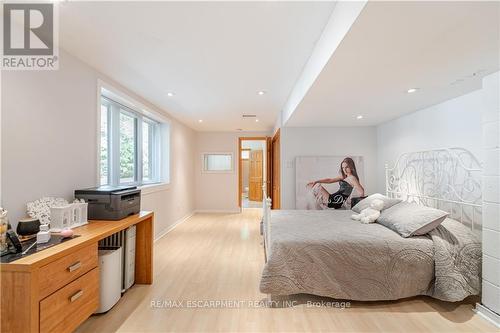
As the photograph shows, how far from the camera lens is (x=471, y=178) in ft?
8.55

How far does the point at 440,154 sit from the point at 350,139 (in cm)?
187

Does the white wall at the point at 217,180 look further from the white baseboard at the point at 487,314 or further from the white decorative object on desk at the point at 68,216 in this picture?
the white baseboard at the point at 487,314

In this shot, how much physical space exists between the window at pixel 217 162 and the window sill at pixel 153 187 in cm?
234

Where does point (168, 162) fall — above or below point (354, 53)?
below

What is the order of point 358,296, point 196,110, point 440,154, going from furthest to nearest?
point 196,110
point 440,154
point 358,296

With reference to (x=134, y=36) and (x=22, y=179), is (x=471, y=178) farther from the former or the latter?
(x=22, y=179)

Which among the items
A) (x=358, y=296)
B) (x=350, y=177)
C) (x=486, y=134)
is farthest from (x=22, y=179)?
(x=350, y=177)

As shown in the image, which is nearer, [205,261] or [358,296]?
[358,296]

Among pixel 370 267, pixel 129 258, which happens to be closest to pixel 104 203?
pixel 129 258

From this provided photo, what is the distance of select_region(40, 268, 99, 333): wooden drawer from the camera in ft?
4.62

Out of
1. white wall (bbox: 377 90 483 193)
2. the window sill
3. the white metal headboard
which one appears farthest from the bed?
the window sill

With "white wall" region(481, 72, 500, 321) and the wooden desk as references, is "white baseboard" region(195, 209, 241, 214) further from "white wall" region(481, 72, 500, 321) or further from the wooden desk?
"white wall" region(481, 72, 500, 321)

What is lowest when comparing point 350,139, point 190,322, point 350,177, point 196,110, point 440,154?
point 190,322

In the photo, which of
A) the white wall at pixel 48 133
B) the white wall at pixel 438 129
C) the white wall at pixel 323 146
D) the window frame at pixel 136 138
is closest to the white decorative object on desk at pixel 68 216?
the white wall at pixel 48 133
